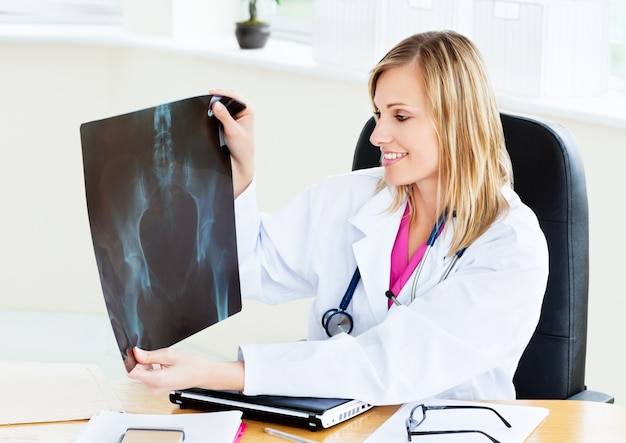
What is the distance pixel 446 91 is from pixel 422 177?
0.48 ft

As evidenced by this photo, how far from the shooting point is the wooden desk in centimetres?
133

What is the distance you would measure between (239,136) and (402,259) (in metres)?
0.34

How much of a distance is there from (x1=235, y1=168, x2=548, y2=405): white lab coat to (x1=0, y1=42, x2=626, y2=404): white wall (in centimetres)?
111

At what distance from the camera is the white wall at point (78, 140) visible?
2.97 metres

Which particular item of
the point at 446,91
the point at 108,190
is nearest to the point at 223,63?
the point at 446,91

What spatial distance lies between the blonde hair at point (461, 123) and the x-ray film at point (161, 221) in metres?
0.34

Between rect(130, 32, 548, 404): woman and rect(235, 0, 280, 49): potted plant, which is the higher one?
rect(235, 0, 280, 49): potted plant

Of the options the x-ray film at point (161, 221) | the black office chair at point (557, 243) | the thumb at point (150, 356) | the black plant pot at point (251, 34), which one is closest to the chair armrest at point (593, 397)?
the black office chair at point (557, 243)

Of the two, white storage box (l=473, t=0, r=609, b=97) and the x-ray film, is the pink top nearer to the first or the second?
the x-ray film

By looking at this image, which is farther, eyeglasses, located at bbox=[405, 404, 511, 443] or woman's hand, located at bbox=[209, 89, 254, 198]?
woman's hand, located at bbox=[209, 89, 254, 198]

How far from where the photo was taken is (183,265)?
1441mm

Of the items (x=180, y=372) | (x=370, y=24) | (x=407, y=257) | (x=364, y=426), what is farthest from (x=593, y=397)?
(x=370, y=24)

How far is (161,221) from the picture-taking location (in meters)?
1.40

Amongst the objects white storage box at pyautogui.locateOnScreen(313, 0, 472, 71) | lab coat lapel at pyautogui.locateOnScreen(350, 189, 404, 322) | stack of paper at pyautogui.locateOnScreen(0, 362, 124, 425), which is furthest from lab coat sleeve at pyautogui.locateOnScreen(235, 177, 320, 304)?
white storage box at pyautogui.locateOnScreen(313, 0, 472, 71)
